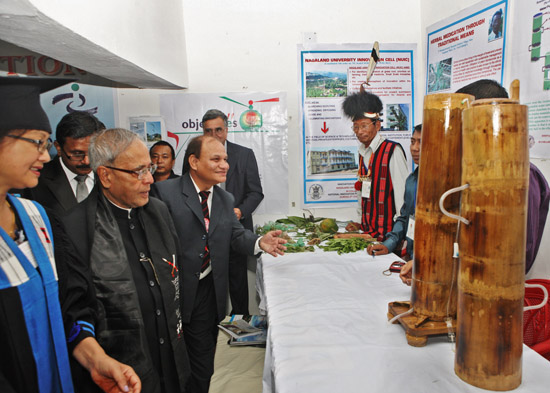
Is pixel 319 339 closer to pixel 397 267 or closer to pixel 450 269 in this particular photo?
pixel 450 269

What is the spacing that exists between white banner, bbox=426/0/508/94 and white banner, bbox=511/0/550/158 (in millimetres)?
190

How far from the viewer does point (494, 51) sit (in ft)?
9.16

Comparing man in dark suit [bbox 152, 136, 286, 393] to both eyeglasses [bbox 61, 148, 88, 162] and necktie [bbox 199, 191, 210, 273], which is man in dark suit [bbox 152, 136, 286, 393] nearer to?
necktie [bbox 199, 191, 210, 273]

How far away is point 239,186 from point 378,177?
1367mm

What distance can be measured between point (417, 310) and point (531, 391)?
37cm

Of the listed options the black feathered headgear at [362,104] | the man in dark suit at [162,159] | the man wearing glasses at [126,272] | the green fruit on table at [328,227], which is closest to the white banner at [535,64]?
the black feathered headgear at [362,104]

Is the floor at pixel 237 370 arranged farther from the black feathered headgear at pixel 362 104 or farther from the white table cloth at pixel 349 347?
the black feathered headgear at pixel 362 104

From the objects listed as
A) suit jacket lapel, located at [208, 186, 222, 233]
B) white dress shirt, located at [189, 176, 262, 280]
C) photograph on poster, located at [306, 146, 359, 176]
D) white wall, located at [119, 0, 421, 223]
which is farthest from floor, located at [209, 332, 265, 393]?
white wall, located at [119, 0, 421, 223]

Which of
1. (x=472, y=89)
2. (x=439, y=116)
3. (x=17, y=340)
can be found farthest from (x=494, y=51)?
(x=17, y=340)

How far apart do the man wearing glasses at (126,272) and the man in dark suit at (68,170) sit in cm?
84

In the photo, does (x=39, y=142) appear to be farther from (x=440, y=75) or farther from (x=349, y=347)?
(x=440, y=75)

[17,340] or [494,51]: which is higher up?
[494,51]

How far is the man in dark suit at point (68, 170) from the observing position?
96.0 inches

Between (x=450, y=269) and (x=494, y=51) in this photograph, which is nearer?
(x=450, y=269)
